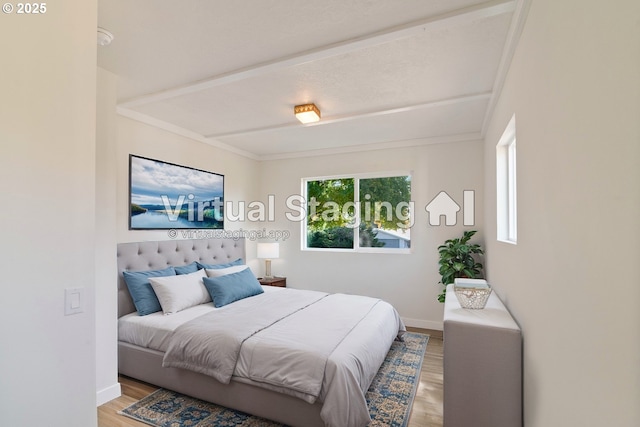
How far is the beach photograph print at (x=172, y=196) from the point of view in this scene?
323 cm

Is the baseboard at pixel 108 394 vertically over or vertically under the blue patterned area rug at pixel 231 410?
over

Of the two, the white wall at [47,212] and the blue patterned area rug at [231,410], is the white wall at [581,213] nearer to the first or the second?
the blue patterned area rug at [231,410]

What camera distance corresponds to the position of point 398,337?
361 cm

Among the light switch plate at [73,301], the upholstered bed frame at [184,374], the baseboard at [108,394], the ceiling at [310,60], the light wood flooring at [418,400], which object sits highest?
the ceiling at [310,60]

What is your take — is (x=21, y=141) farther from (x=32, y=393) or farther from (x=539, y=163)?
(x=539, y=163)

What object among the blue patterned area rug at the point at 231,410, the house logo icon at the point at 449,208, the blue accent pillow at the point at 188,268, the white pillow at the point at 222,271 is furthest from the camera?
the house logo icon at the point at 449,208

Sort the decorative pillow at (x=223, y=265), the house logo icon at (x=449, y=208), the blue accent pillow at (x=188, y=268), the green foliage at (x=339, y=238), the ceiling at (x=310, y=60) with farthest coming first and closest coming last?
the green foliage at (x=339, y=238) < the house logo icon at (x=449, y=208) < the decorative pillow at (x=223, y=265) < the blue accent pillow at (x=188, y=268) < the ceiling at (x=310, y=60)

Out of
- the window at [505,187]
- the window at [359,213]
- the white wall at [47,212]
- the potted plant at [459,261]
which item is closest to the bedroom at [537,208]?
the white wall at [47,212]

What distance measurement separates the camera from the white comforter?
6.30 ft

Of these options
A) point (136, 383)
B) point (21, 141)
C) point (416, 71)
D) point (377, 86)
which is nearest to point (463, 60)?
point (416, 71)

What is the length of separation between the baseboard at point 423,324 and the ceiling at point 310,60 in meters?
2.54

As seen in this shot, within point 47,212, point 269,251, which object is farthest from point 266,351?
point 269,251

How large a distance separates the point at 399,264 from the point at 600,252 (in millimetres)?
3523

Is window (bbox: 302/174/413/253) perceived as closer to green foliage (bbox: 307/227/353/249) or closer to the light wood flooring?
green foliage (bbox: 307/227/353/249)
